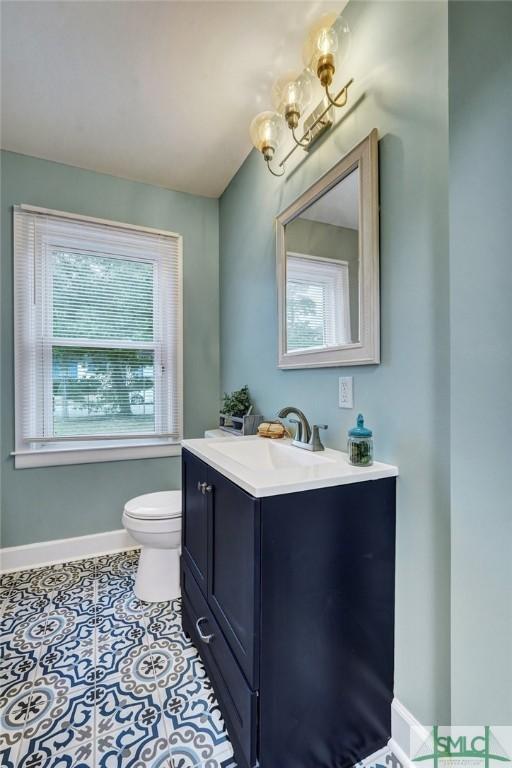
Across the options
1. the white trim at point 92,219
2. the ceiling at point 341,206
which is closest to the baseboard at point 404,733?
the ceiling at point 341,206

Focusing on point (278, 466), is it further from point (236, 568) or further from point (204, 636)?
point (204, 636)

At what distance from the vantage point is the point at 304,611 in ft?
3.03

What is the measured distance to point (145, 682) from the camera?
1337 mm

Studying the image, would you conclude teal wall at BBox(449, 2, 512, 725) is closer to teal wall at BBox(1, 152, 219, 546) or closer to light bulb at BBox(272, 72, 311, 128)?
light bulb at BBox(272, 72, 311, 128)

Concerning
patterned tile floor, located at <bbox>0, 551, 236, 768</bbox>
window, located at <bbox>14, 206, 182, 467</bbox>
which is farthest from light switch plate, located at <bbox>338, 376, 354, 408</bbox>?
window, located at <bbox>14, 206, 182, 467</bbox>

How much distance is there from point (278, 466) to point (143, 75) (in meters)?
1.94

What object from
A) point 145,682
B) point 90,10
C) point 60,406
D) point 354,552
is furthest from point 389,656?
point 90,10

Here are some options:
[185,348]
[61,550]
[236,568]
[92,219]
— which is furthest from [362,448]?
[92,219]

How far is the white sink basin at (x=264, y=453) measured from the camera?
1.37m

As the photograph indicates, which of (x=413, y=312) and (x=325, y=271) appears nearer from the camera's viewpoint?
(x=413, y=312)

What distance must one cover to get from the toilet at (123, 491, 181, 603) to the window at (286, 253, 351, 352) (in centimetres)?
106

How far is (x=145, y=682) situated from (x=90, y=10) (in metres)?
2.65

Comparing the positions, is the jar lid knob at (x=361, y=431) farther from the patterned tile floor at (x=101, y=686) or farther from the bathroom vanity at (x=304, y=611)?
the patterned tile floor at (x=101, y=686)

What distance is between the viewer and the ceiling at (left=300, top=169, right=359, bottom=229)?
123 centimetres
